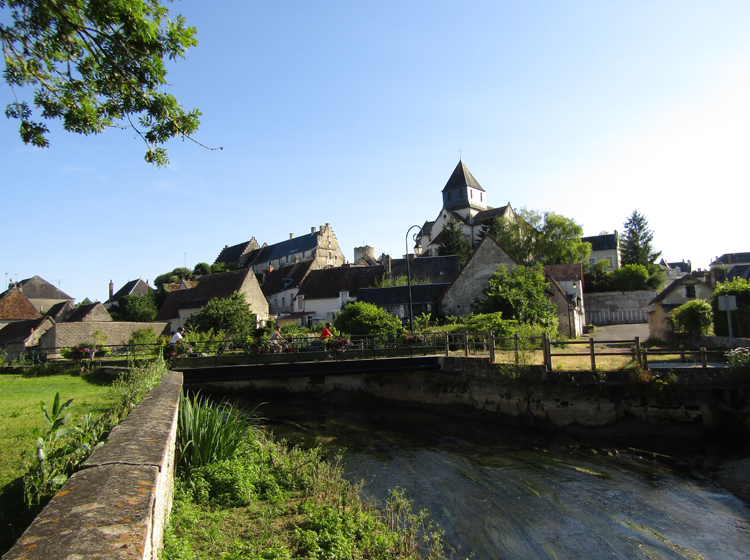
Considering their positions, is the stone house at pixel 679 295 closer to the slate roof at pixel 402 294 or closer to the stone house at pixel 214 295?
the slate roof at pixel 402 294

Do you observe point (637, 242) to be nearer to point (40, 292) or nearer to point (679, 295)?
point (679, 295)

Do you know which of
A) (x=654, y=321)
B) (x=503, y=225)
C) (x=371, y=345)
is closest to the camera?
(x=371, y=345)

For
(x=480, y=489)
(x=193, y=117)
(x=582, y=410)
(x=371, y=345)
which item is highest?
(x=193, y=117)

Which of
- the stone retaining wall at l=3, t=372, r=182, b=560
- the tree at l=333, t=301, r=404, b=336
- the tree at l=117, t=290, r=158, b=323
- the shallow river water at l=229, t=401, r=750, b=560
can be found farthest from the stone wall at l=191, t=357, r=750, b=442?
the tree at l=117, t=290, r=158, b=323

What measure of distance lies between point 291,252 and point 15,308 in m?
42.4

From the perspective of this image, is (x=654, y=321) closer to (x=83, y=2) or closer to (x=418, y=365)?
(x=418, y=365)

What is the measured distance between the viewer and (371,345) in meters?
22.1

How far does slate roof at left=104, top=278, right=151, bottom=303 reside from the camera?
242 feet

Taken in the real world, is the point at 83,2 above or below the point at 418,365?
above

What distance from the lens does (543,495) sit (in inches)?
382

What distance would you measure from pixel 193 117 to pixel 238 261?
3582 inches


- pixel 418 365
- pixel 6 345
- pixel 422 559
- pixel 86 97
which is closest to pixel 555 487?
pixel 422 559

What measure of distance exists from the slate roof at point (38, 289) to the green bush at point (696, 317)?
7267cm

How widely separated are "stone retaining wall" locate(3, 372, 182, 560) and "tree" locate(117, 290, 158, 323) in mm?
60385
